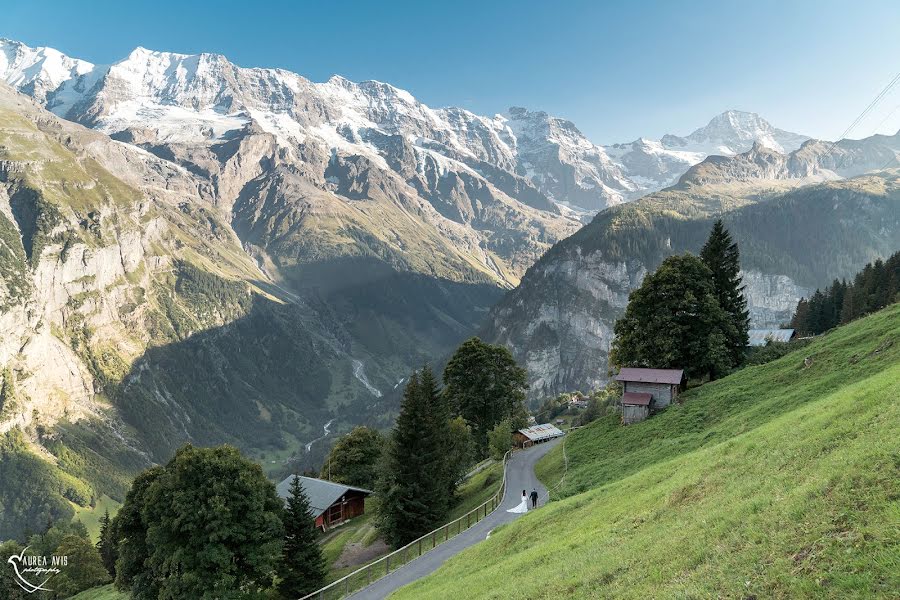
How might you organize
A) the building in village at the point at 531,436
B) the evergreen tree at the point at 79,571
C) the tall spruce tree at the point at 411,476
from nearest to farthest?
the tall spruce tree at the point at 411,476 → the building in village at the point at 531,436 → the evergreen tree at the point at 79,571

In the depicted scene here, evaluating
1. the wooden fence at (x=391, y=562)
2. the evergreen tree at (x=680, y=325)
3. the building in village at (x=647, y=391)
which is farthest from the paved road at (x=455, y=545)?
the evergreen tree at (x=680, y=325)

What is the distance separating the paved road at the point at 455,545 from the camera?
3042 cm

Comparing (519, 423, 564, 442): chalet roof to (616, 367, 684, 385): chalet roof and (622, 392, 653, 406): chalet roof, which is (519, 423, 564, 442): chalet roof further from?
(622, 392, 653, 406): chalet roof

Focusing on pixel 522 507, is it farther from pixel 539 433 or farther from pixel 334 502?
pixel 539 433

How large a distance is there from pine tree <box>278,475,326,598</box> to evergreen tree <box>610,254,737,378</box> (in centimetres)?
3473

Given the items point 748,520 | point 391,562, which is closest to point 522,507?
point 391,562

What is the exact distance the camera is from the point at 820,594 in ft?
31.5

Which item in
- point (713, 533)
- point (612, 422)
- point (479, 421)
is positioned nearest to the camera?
point (713, 533)

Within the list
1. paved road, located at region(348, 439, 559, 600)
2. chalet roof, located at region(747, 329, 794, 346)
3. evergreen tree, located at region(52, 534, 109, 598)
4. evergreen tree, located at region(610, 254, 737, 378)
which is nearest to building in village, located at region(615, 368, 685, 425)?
evergreen tree, located at region(610, 254, 737, 378)

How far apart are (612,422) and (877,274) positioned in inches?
2877

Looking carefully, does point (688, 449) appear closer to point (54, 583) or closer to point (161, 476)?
point (161, 476)

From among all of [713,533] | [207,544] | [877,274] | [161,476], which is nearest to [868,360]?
[713,533]

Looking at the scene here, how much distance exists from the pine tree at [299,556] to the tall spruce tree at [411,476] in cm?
592

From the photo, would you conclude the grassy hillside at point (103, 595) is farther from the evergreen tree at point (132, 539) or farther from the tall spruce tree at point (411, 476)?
the tall spruce tree at point (411, 476)
